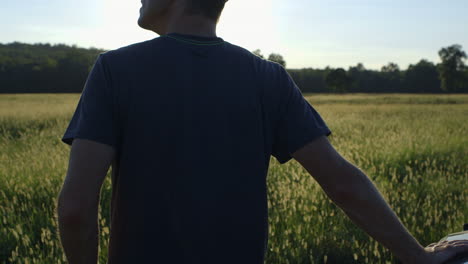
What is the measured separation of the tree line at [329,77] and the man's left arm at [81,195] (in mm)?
71645

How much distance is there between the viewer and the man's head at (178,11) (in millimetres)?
1189

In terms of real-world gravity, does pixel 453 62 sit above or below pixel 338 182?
above

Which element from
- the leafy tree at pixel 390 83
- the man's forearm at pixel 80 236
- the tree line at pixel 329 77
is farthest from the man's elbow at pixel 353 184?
the leafy tree at pixel 390 83

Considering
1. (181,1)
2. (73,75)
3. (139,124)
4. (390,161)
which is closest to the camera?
(139,124)

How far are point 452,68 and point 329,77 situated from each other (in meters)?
21.0

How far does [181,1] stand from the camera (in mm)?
1193

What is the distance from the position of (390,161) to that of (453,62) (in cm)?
7849

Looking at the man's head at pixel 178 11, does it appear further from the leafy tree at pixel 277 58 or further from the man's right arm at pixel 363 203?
the leafy tree at pixel 277 58

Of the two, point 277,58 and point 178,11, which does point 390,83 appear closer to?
point 277,58

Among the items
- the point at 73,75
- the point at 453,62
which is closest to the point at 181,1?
the point at 73,75

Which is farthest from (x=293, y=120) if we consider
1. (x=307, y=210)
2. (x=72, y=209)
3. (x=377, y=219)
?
(x=307, y=210)

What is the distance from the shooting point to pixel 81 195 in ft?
3.43

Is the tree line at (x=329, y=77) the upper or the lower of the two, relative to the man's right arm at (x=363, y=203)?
upper

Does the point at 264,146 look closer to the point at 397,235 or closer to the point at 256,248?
the point at 256,248
